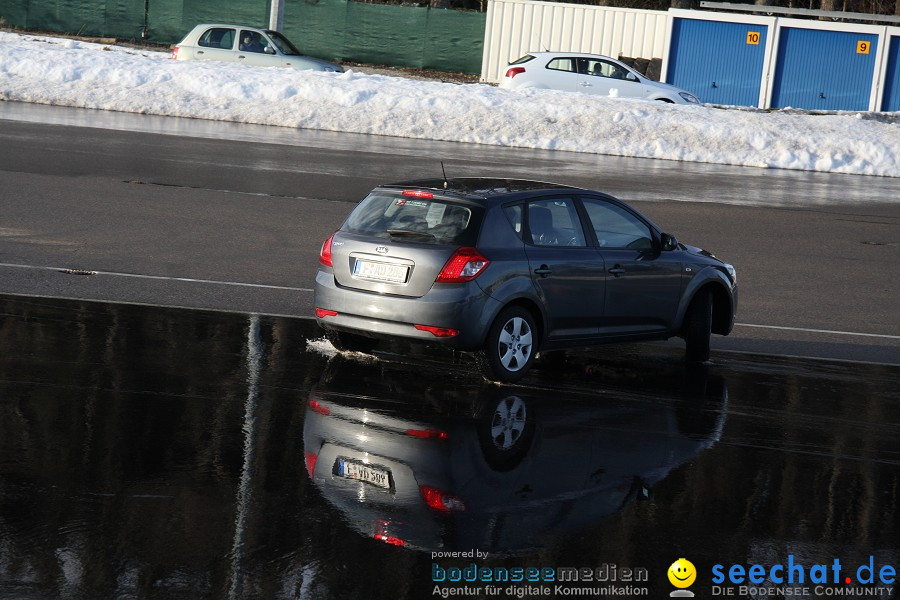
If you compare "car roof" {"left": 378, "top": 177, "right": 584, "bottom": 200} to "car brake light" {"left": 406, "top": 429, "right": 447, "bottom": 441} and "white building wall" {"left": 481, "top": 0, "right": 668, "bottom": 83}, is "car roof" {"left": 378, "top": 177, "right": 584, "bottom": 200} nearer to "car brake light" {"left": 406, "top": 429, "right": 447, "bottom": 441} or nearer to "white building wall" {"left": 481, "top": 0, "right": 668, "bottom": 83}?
"car brake light" {"left": 406, "top": 429, "right": 447, "bottom": 441}

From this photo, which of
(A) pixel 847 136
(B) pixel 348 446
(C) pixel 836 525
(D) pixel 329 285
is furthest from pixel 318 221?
(A) pixel 847 136

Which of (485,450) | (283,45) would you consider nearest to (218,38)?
(283,45)

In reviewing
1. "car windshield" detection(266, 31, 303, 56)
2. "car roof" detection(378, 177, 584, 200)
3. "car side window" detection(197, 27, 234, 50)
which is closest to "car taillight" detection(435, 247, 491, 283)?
"car roof" detection(378, 177, 584, 200)

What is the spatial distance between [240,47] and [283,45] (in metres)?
1.14

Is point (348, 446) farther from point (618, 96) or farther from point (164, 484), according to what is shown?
point (618, 96)

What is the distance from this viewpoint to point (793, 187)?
23.1 metres

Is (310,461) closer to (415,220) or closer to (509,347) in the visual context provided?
(509,347)

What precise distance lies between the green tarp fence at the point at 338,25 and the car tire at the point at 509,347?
3678 cm

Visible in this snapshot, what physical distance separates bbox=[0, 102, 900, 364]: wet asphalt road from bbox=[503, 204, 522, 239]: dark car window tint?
2.61 metres

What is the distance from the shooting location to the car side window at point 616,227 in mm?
10011

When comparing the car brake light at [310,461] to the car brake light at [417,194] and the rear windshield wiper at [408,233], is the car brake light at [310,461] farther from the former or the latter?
the car brake light at [417,194]

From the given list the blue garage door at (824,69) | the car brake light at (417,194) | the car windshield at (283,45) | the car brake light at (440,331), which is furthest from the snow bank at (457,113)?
the car brake light at (440,331)

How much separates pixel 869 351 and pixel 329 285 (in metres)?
5.09

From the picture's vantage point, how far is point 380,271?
895 cm
